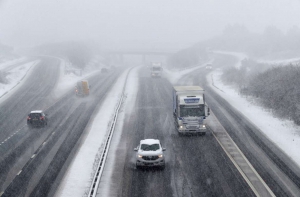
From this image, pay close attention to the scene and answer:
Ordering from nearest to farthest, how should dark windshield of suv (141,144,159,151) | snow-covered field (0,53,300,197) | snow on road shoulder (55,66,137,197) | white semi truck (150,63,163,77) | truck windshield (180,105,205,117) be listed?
snow on road shoulder (55,66,137,197), snow-covered field (0,53,300,197), dark windshield of suv (141,144,159,151), truck windshield (180,105,205,117), white semi truck (150,63,163,77)

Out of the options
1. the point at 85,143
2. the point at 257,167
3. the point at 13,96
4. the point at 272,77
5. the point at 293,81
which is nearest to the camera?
the point at 257,167

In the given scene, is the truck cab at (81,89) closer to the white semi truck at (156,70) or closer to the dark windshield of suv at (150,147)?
the white semi truck at (156,70)

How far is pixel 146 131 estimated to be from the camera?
30.2 metres

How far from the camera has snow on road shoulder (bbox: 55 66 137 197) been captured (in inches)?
724

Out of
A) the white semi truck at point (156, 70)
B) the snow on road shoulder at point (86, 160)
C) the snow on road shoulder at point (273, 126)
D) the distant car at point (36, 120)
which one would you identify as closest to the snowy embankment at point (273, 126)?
the snow on road shoulder at point (273, 126)

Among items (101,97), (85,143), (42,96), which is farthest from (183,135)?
(42,96)

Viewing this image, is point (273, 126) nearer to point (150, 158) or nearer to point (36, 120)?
point (150, 158)

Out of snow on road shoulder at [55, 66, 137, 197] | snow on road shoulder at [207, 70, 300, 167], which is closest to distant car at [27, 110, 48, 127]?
snow on road shoulder at [55, 66, 137, 197]

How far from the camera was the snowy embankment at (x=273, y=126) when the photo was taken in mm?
24969

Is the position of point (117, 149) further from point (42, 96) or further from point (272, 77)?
point (42, 96)

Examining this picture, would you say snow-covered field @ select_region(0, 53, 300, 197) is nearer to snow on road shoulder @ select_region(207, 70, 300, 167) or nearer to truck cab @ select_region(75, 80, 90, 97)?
snow on road shoulder @ select_region(207, 70, 300, 167)

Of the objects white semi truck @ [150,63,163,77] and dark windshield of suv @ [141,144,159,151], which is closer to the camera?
dark windshield of suv @ [141,144,159,151]

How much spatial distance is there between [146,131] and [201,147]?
22.2ft

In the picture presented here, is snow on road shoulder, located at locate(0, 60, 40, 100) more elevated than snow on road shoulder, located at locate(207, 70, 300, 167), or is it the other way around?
snow on road shoulder, located at locate(0, 60, 40, 100)
